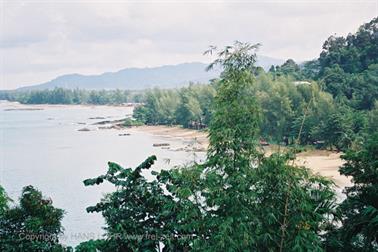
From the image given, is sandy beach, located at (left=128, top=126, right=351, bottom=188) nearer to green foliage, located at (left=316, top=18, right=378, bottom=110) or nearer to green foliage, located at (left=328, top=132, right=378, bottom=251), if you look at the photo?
green foliage, located at (left=328, top=132, right=378, bottom=251)

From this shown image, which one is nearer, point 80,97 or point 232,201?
point 232,201

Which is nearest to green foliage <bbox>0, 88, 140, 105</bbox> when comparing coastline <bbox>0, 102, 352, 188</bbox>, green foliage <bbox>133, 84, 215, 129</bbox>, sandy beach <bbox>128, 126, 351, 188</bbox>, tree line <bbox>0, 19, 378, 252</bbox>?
green foliage <bbox>133, 84, 215, 129</bbox>

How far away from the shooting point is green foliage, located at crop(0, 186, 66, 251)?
7230 millimetres

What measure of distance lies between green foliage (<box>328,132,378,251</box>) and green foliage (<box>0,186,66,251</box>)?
13.4ft

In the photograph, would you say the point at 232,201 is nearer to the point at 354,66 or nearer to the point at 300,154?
the point at 300,154

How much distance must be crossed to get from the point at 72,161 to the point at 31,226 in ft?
77.1

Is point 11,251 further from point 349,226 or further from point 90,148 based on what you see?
point 90,148

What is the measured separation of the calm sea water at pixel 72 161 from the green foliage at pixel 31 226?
2.26 metres

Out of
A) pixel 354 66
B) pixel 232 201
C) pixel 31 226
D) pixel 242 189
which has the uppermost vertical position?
pixel 354 66

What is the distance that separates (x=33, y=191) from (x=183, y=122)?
43.6 m

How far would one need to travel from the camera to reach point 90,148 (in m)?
36.9

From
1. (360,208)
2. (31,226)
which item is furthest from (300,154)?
(31,226)

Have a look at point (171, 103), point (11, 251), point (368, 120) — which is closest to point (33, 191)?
point (11, 251)

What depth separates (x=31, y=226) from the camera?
23.9 ft
